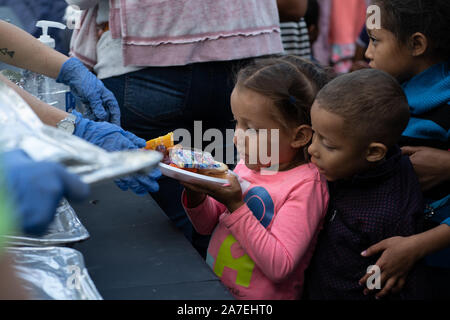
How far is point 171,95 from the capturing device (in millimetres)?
1764

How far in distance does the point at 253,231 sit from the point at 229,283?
215mm

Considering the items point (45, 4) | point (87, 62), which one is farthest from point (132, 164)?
point (45, 4)

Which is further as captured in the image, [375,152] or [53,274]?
[375,152]

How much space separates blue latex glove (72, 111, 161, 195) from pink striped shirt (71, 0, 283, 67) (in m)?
0.38

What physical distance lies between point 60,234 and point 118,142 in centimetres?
31

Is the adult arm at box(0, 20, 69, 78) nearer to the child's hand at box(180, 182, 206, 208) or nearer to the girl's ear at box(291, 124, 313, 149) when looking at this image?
the child's hand at box(180, 182, 206, 208)

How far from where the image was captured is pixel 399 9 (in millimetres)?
1475

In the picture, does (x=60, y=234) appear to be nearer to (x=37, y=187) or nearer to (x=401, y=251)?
(x=37, y=187)

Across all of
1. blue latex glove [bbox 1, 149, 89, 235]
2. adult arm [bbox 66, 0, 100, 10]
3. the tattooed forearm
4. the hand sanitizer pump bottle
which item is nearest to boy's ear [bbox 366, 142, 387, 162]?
blue latex glove [bbox 1, 149, 89, 235]

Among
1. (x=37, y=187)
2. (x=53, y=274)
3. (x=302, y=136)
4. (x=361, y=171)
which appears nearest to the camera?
(x=37, y=187)

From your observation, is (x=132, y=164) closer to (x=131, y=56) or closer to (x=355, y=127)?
(x=355, y=127)

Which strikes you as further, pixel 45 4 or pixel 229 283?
pixel 45 4

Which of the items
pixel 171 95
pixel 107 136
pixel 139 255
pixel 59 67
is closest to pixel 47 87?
pixel 59 67

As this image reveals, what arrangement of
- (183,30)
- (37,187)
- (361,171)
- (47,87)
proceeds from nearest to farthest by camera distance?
(37,187) < (361,171) < (183,30) < (47,87)
